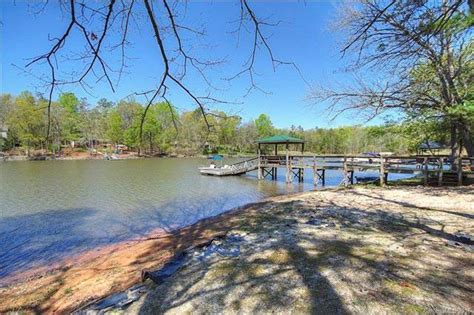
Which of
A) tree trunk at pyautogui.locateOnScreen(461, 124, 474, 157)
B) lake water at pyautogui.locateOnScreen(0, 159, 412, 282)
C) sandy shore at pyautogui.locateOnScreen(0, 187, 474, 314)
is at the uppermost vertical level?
tree trunk at pyautogui.locateOnScreen(461, 124, 474, 157)

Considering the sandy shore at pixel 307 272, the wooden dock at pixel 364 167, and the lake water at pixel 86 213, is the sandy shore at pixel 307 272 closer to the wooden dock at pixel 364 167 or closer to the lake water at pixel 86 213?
the lake water at pixel 86 213

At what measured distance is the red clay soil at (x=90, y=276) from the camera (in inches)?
163

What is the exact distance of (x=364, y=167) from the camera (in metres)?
15.8

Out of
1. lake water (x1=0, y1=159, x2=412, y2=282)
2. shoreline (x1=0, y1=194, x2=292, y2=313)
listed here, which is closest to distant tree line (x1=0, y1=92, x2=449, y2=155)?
lake water (x1=0, y1=159, x2=412, y2=282)

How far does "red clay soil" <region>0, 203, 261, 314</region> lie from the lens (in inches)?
163

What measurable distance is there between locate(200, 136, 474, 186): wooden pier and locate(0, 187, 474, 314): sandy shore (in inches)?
246

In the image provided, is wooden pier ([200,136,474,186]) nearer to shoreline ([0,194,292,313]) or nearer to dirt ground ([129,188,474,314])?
dirt ground ([129,188,474,314])

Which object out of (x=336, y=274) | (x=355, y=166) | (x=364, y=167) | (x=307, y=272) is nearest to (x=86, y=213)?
(x=307, y=272)

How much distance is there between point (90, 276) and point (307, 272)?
3992mm

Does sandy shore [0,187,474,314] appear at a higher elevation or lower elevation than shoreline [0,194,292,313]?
higher

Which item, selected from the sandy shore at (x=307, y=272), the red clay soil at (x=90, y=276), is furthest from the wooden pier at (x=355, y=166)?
the red clay soil at (x=90, y=276)

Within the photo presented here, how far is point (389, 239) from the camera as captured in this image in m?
4.65

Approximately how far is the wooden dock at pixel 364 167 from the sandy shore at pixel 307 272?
6.20 m

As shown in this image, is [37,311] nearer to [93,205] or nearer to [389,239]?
[389,239]
